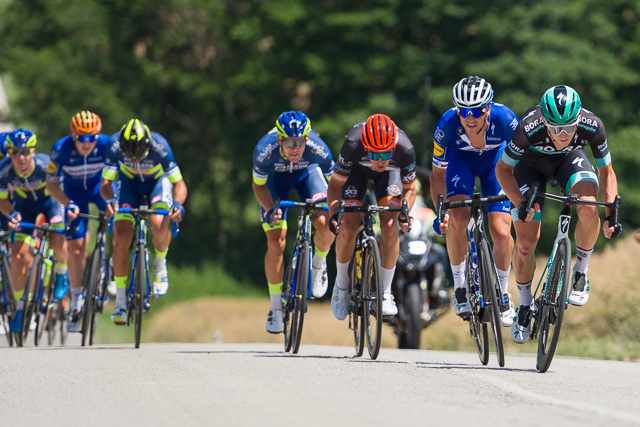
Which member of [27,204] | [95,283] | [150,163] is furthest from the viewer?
[27,204]

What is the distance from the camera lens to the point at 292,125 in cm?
1163

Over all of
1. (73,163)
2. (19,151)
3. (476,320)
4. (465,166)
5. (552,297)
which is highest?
(19,151)

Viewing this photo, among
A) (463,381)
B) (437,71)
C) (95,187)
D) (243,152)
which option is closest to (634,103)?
(437,71)

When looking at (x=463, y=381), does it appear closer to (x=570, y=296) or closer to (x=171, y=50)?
(x=570, y=296)

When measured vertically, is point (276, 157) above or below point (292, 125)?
below

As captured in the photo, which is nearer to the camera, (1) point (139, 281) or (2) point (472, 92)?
(2) point (472, 92)

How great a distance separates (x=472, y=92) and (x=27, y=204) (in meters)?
7.02

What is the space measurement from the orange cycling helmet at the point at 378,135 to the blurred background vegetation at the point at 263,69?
20547 mm

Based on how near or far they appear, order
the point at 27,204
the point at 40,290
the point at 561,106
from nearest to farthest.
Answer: the point at 561,106, the point at 40,290, the point at 27,204

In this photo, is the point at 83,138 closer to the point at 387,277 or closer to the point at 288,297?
the point at 288,297

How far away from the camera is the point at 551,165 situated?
980 centimetres

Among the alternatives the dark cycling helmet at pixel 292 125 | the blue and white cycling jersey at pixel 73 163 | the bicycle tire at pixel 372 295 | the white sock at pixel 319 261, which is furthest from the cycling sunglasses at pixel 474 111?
the blue and white cycling jersey at pixel 73 163

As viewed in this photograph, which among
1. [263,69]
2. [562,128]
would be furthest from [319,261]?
[263,69]

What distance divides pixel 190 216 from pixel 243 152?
5010 millimetres
